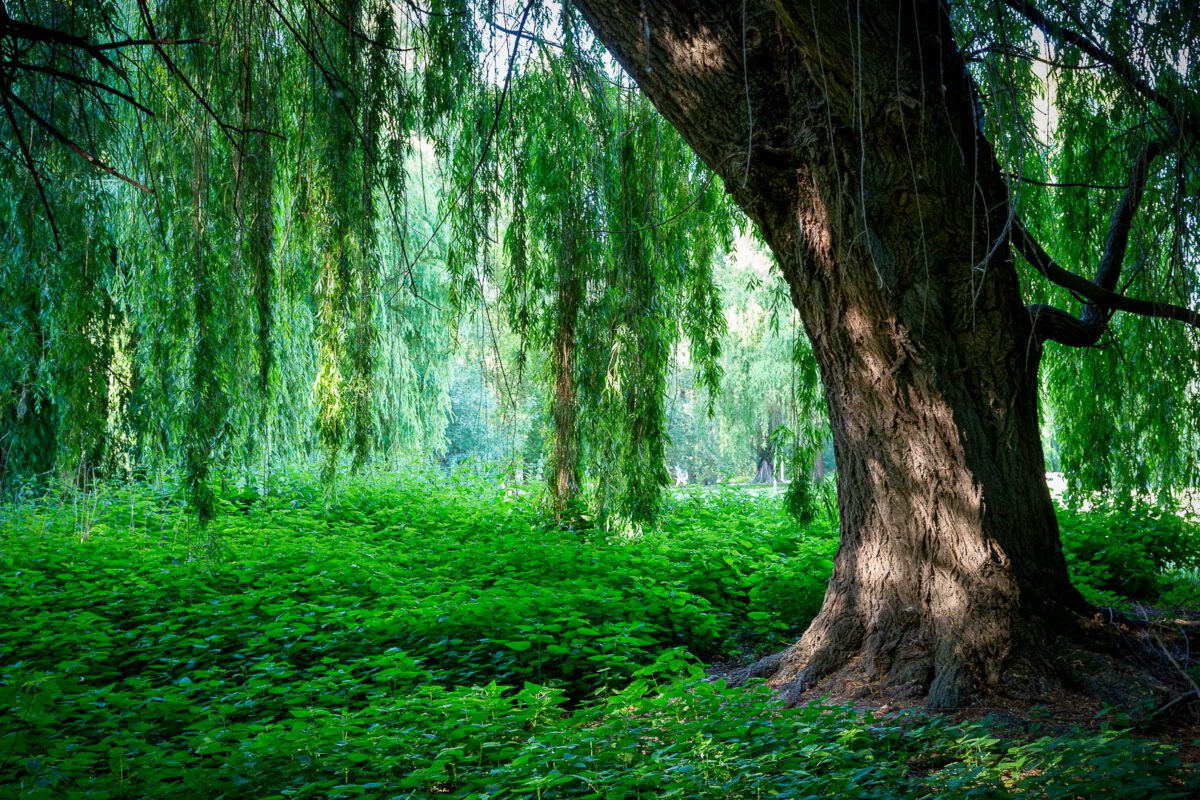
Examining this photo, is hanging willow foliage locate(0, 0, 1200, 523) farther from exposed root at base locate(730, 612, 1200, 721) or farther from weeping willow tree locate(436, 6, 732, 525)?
exposed root at base locate(730, 612, 1200, 721)

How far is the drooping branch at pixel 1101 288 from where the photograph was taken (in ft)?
9.84

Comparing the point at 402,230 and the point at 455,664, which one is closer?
the point at 455,664

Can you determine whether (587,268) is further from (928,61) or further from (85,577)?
(85,577)

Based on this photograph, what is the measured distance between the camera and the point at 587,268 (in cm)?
470

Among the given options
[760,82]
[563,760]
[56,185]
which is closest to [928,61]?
[760,82]

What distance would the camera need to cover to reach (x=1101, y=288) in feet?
10.9

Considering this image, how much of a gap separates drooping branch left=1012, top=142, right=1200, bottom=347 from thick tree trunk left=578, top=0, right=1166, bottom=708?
121 mm

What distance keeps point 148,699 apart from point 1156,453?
5.08m

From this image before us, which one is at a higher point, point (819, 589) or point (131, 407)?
point (131, 407)

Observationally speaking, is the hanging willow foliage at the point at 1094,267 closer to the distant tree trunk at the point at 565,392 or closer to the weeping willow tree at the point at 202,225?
the distant tree trunk at the point at 565,392

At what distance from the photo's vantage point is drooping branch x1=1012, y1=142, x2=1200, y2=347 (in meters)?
3.00

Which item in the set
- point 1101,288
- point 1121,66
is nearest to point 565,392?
point 1101,288

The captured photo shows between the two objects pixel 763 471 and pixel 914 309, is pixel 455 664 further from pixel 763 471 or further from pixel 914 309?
pixel 763 471

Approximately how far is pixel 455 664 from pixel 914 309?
237 centimetres
